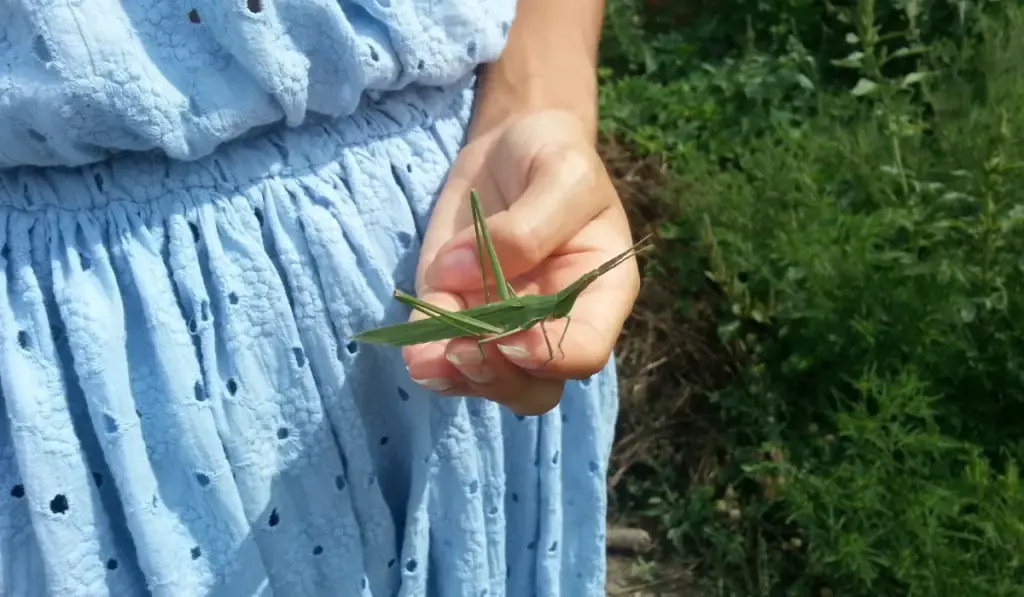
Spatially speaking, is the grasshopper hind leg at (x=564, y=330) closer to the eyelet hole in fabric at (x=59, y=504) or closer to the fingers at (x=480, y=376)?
the fingers at (x=480, y=376)

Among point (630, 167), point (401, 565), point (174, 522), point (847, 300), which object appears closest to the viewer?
point (174, 522)

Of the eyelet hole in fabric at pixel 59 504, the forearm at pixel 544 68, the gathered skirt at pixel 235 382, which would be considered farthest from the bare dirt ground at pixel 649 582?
the eyelet hole in fabric at pixel 59 504

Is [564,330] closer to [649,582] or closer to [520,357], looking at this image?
[520,357]

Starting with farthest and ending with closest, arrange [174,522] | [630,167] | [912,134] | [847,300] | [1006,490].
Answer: [630,167] → [912,134] → [847,300] → [1006,490] → [174,522]

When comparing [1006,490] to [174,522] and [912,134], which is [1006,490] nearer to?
[912,134]

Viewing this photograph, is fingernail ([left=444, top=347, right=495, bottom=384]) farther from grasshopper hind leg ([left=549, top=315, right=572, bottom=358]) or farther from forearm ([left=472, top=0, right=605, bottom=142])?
forearm ([left=472, top=0, right=605, bottom=142])

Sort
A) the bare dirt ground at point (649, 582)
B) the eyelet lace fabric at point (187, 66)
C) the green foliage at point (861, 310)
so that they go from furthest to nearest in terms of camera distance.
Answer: the bare dirt ground at point (649, 582), the green foliage at point (861, 310), the eyelet lace fabric at point (187, 66)

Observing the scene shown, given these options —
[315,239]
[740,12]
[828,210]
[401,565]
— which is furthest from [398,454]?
[740,12]

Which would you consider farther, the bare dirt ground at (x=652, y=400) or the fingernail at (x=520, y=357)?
the bare dirt ground at (x=652, y=400)
